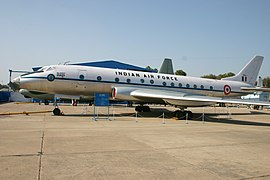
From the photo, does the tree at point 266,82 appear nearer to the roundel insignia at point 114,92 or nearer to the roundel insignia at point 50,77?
the roundel insignia at point 114,92

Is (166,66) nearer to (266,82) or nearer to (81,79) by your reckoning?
(81,79)

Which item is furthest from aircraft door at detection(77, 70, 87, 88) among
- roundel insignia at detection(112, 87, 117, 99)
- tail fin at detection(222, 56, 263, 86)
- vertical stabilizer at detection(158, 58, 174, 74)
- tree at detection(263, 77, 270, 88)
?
tree at detection(263, 77, 270, 88)

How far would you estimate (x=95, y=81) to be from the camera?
17938mm

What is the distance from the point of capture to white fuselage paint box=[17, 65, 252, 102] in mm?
16844

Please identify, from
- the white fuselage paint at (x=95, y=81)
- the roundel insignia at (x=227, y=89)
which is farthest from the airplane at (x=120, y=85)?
the roundel insignia at (x=227, y=89)

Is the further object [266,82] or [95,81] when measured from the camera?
[266,82]

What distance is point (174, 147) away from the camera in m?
7.51

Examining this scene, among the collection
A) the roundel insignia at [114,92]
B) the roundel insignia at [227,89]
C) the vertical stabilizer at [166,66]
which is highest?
the vertical stabilizer at [166,66]

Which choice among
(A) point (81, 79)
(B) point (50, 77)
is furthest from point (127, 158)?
(B) point (50, 77)

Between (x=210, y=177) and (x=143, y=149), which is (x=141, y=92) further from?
(x=210, y=177)

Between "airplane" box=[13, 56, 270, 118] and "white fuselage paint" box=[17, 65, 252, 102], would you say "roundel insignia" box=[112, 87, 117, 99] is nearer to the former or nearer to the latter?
"airplane" box=[13, 56, 270, 118]

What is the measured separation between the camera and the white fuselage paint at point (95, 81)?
1684 centimetres

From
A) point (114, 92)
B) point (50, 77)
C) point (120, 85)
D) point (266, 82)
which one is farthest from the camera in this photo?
point (266, 82)

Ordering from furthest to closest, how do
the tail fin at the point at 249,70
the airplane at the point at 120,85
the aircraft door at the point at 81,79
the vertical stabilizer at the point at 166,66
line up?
the vertical stabilizer at the point at 166,66, the tail fin at the point at 249,70, the aircraft door at the point at 81,79, the airplane at the point at 120,85
